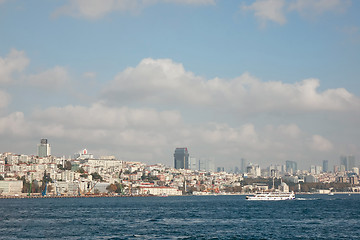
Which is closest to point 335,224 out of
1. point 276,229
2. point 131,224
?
point 276,229

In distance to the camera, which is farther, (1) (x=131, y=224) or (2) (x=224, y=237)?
(1) (x=131, y=224)

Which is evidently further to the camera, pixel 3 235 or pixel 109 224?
pixel 109 224

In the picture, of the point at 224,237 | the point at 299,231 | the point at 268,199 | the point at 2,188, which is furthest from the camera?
the point at 2,188

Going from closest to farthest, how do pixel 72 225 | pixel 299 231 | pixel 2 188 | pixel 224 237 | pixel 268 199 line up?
pixel 224 237
pixel 299 231
pixel 72 225
pixel 268 199
pixel 2 188

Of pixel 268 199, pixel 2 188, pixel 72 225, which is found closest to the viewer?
pixel 72 225

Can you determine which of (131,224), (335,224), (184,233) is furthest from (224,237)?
(335,224)

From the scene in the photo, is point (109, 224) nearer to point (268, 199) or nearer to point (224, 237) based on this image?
point (224, 237)

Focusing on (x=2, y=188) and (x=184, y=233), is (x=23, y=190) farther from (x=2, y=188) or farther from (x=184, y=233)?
(x=184, y=233)

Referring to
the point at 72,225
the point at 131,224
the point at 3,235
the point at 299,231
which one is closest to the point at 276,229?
the point at 299,231
